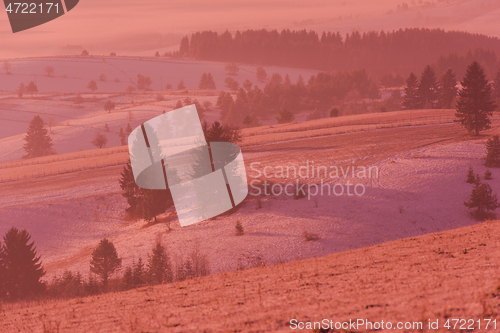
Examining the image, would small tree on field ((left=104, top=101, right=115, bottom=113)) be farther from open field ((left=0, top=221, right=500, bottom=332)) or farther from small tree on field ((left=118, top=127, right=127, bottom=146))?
open field ((left=0, top=221, right=500, bottom=332))

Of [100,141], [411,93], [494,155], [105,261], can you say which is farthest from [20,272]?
[411,93]

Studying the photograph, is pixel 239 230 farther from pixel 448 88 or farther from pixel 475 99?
pixel 448 88

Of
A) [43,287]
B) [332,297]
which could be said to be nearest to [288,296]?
[332,297]

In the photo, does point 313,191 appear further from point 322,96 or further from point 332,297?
point 322,96

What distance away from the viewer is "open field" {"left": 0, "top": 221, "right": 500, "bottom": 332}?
925cm

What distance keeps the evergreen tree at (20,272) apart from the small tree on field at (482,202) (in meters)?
37.5

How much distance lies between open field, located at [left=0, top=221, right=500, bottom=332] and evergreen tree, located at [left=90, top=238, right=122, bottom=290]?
39.5 ft

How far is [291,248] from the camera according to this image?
29.2m

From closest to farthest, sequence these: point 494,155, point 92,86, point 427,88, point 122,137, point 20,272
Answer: point 20,272, point 494,155, point 427,88, point 122,137, point 92,86

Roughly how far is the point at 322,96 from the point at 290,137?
94.8m

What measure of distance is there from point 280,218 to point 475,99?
38706 mm

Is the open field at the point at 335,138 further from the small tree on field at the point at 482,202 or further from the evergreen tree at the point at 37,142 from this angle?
the evergreen tree at the point at 37,142

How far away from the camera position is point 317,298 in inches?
445

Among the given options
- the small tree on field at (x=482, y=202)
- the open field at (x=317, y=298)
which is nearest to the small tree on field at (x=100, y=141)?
the small tree on field at (x=482, y=202)
